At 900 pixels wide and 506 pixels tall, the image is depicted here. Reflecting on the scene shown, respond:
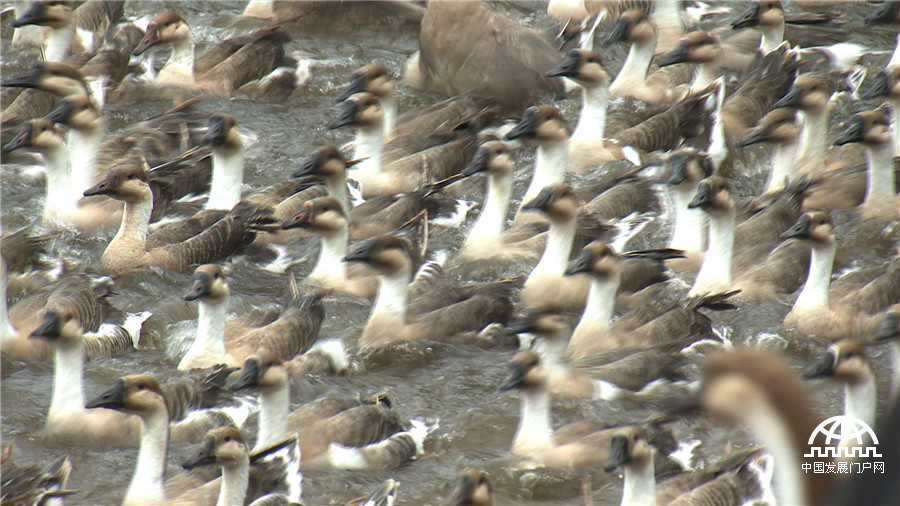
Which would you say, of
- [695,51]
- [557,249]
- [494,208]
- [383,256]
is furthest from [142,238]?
[695,51]

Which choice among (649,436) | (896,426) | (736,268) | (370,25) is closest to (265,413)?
(649,436)

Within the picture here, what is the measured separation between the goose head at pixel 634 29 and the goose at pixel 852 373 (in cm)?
576

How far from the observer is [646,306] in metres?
9.96

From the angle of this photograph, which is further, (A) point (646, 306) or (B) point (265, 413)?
(A) point (646, 306)

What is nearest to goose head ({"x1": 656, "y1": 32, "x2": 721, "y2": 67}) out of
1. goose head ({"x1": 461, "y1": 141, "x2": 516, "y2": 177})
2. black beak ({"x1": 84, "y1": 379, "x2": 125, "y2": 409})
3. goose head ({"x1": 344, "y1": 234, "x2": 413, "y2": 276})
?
goose head ({"x1": 461, "y1": 141, "x2": 516, "y2": 177})

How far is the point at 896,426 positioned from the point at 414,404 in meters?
5.94

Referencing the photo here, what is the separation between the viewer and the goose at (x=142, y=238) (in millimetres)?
10656

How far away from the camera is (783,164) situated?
12.1m

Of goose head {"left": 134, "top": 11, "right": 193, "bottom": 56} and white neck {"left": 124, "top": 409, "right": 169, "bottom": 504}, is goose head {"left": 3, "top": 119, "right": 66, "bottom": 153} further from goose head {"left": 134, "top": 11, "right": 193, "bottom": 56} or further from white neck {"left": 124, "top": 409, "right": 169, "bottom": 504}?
white neck {"left": 124, "top": 409, "right": 169, "bottom": 504}

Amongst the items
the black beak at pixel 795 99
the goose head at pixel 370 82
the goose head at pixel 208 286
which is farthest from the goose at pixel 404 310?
the black beak at pixel 795 99

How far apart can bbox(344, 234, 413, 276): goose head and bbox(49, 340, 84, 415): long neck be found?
6.75 ft

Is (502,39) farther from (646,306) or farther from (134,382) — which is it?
(134,382)

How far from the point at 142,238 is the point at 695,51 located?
224 inches

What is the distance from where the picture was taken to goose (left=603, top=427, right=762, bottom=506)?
296 inches
